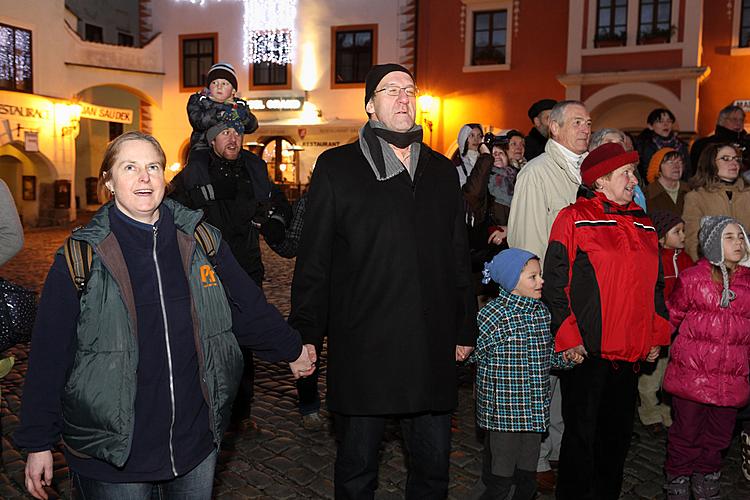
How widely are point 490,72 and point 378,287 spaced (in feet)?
64.8

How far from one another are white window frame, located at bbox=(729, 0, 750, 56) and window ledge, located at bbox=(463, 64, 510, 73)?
6054mm

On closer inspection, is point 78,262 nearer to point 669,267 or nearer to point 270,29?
point 669,267

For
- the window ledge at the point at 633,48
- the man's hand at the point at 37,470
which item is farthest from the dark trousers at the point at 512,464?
the window ledge at the point at 633,48

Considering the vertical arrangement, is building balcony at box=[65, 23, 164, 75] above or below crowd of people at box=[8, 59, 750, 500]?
above

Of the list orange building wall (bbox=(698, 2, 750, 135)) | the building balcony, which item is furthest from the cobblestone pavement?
the building balcony

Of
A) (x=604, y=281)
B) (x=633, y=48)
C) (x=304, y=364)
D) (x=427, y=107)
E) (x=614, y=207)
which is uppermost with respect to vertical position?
(x=633, y=48)

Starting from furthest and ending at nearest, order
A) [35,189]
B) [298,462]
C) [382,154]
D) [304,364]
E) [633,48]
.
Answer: [35,189] < [633,48] < [298,462] < [382,154] < [304,364]

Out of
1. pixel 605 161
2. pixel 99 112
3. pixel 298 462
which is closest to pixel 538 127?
pixel 605 161

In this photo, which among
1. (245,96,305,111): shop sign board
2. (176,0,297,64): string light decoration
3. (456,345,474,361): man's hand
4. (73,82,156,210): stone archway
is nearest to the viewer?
(456,345,474,361): man's hand

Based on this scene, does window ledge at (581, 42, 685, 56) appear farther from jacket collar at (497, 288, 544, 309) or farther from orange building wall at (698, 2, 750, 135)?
jacket collar at (497, 288, 544, 309)

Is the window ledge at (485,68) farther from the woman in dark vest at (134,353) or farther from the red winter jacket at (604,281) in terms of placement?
the woman in dark vest at (134,353)

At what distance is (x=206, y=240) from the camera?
2.72m

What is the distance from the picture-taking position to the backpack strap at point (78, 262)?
2.38 metres

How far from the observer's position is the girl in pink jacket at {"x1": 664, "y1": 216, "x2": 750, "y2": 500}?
13.5 ft
